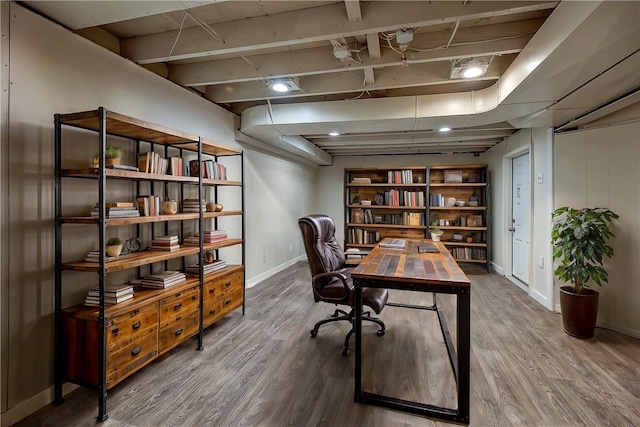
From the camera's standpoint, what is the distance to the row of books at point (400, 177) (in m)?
5.86

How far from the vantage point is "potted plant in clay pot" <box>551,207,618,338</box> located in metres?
2.72

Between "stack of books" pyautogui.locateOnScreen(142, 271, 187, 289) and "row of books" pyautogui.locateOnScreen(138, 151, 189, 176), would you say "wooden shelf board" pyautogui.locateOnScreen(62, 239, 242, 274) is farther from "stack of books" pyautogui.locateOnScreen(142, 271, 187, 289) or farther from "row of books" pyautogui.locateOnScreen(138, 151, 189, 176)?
"row of books" pyautogui.locateOnScreen(138, 151, 189, 176)

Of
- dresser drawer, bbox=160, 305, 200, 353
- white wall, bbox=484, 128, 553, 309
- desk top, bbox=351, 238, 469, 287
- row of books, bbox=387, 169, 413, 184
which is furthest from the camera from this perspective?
row of books, bbox=387, 169, 413, 184

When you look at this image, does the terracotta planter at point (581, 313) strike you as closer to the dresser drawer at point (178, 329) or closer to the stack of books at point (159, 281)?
the dresser drawer at point (178, 329)

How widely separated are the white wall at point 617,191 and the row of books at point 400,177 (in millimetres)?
2794

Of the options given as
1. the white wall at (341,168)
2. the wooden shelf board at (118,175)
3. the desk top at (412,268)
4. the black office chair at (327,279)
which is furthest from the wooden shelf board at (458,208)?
the wooden shelf board at (118,175)

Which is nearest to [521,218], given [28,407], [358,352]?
[358,352]

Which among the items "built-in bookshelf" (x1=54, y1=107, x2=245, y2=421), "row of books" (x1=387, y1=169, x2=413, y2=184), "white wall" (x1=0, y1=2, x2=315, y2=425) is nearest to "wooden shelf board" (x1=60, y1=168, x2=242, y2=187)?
"built-in bookshelf" (x1=54, y1=107, x2=245, y2=421)

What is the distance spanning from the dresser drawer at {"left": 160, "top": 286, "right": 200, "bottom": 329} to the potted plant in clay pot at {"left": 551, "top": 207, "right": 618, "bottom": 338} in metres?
3.44

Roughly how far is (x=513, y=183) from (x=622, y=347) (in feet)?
9.36

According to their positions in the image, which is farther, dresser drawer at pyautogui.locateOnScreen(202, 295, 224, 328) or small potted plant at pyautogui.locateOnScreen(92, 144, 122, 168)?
dresser drawer at pyautogui.locateOnScreen(202, 295, 224, 328)

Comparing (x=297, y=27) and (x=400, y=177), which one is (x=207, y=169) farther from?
(x=400, y=177)

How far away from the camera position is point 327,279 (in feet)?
8.87

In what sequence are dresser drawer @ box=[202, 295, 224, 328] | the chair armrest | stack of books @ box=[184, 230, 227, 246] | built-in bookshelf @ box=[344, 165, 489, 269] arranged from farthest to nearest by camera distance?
Result: built-in bookshelf @ box=[344, 165, 489, 269]
stack of books @ box=[184, 230, 227, 246]
dresser drawer @ box=[202, 295, 224, 328]
the chair armrest
